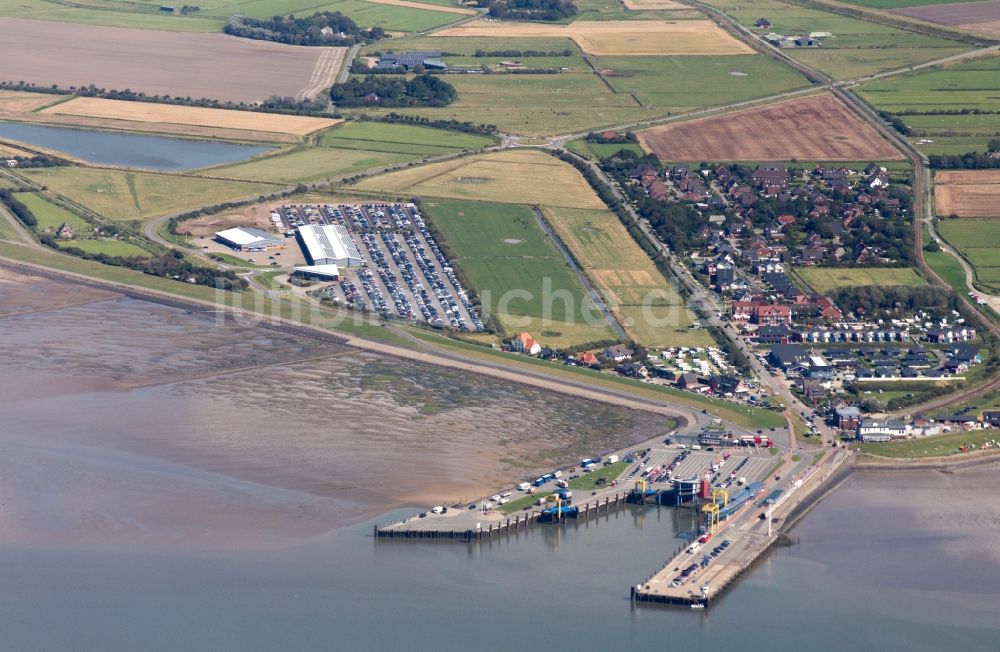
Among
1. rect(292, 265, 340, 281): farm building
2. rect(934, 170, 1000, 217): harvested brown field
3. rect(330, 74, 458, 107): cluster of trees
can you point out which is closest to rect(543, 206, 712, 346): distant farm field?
rect(292, 265, 340, 281): farm building

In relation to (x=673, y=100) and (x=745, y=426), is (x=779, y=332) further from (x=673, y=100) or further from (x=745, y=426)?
(x=673, y=100)

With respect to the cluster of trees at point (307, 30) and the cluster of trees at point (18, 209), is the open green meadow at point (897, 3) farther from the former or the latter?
the cluster of trees at point (18, 209)

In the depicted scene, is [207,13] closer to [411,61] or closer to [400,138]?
[411,61]

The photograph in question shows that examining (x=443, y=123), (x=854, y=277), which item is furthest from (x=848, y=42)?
(x=854, y=277)

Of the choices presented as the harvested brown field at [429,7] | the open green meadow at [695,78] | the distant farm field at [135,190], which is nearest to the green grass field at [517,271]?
the distant farm field at [135,190]

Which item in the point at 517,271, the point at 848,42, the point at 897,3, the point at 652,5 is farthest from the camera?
the point at 652,5

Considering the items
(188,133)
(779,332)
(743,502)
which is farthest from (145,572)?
(188,133)

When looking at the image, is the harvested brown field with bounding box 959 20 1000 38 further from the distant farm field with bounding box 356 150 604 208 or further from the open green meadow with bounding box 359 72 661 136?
the distant farm field with bounding box 356 150 604 208
